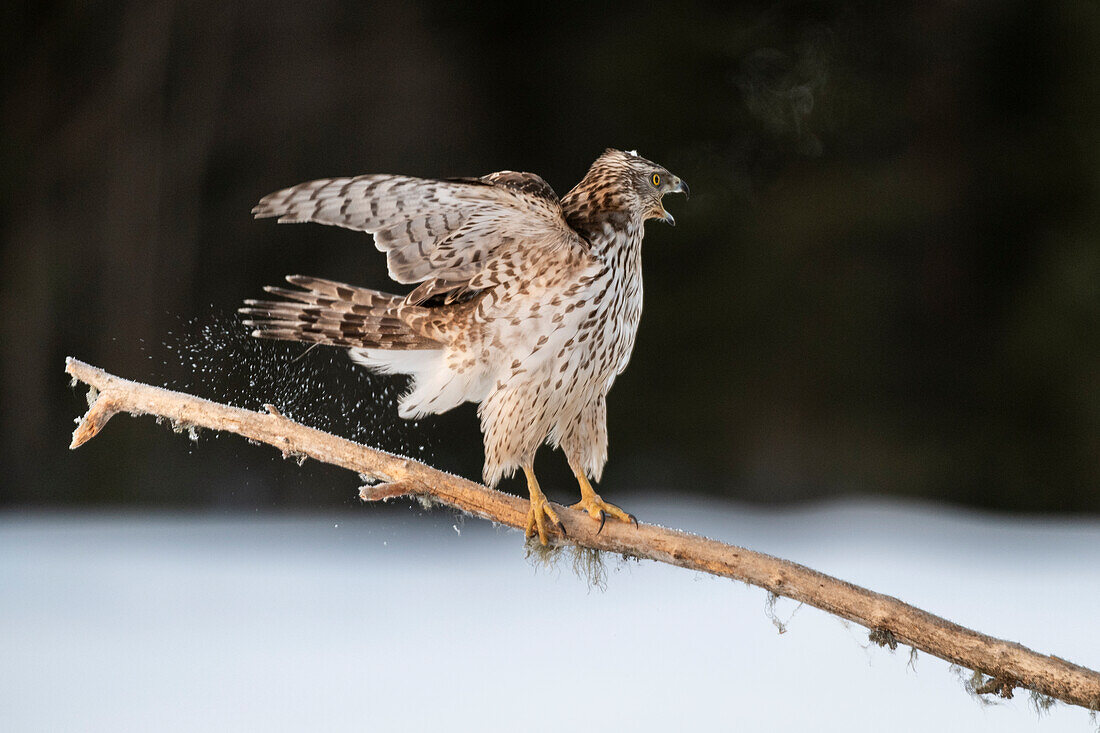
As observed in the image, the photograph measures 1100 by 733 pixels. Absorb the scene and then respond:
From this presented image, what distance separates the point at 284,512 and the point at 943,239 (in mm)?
2907

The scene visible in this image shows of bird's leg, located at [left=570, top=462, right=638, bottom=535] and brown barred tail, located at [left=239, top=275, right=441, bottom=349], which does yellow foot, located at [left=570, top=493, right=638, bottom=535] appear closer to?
bird's leg, located at [left=570, top=462, right=638, bottom=535]

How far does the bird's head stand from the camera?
1901mm

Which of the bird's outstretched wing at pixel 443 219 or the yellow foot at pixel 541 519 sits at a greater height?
the bird's outstretched wing at pixel 443 219

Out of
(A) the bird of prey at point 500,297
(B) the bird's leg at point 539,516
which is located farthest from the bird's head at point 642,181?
(B) the bird's leg at point 539,516

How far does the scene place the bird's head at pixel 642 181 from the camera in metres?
1.90

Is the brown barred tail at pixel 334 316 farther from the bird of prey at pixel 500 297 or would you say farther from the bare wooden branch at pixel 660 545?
the bare wooden branch at pixel 660 545

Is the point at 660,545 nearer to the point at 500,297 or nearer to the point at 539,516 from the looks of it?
the point at 539,516

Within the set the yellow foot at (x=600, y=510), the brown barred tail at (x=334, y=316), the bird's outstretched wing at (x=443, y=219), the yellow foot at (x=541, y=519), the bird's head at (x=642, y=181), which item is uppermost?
the bird's head at (x=642, y=181)

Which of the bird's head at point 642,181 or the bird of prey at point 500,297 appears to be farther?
the bird's head at point 642,181

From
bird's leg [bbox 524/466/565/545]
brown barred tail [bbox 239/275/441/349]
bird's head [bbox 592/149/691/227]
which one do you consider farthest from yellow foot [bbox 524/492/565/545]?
bird's head [bbox 592/149/691/227]

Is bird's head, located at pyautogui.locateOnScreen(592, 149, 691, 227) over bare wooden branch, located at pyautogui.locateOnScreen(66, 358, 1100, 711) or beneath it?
over

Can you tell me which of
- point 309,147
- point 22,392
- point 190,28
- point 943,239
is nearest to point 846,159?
point 943,239

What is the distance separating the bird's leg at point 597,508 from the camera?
1865mm

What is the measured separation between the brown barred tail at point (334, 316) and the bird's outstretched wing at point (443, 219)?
0.23ft
